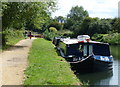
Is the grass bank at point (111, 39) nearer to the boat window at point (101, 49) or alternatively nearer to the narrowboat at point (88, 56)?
the boat window at point (101, 49)

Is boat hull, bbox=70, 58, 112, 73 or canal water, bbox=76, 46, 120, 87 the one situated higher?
boat hull, bbox=70, 58, 112, 73

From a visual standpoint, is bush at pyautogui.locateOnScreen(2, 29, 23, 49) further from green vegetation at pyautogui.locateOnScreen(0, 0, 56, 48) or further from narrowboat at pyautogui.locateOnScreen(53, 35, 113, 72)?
narrowboat at pyautogui.locateOnScreen(53, 35, 113, 72)

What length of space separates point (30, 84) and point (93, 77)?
23.3ft

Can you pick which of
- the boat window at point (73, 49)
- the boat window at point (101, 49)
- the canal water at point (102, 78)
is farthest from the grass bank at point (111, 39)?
the canal water at point (102, 78)

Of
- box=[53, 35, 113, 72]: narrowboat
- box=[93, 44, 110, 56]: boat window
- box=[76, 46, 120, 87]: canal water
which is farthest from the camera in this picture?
box=[93, 44, 110, 56]: boat window

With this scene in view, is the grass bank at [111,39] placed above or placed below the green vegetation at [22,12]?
below

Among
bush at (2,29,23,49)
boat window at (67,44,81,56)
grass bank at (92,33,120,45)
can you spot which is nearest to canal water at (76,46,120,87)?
boat window at (67,44,81,56)

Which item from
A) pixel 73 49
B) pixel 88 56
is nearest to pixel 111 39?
pixel 73 49

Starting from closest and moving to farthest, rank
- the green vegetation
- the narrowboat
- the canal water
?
the canal water < the narrowboat < the green vegetation

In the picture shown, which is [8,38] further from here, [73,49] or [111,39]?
[111,39]

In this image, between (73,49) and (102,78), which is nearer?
(102,78)

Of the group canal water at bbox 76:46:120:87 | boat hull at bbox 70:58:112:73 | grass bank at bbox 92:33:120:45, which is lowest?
grass bank at bbox 92:33:120:45

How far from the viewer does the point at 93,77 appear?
13578mm

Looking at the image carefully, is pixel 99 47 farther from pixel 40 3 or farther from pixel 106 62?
pixel 40 3
